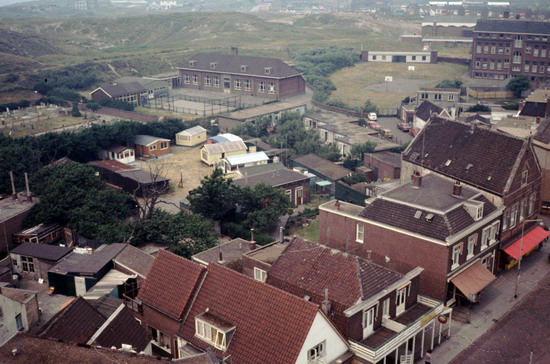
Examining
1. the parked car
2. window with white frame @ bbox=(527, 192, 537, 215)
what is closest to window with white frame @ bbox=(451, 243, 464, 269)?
window with white frame @ bbox=(527, 192, 537, 215)

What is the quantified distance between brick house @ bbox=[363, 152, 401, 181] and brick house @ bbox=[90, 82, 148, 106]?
2020 inches

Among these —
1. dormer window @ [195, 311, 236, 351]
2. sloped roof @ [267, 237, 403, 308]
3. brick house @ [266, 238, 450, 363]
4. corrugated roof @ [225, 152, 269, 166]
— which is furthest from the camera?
corrugated roof @ [225, 152, 269, 166]

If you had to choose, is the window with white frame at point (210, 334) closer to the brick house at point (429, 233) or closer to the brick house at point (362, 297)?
the brick house at point (362, 297)

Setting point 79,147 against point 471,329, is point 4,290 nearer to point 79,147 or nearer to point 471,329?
point 471,329

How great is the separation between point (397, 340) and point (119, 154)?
5056cm

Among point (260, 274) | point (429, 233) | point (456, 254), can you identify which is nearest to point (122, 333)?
point (260, 274)

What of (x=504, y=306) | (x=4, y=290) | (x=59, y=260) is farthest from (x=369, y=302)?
(x=59, y=260)

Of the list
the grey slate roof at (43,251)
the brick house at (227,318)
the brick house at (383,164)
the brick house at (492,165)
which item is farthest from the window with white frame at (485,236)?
the grey slate roof at (43,251)

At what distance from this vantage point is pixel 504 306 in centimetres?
3691

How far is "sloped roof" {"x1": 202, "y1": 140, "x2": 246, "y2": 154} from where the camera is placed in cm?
7006

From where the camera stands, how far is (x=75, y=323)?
2772cm

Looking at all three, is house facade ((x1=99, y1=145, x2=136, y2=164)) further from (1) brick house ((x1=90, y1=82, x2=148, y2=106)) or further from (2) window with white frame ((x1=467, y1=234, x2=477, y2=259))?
(2) window with white frame ((x1=467, y1=234, x2=477, y2=259))

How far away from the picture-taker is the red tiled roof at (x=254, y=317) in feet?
81.0

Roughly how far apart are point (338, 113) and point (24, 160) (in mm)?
50060
